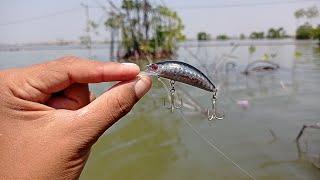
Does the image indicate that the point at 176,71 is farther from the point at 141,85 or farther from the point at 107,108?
the point at 107,108

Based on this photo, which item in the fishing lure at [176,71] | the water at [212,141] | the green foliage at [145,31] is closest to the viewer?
the fishing lure at [176,71]

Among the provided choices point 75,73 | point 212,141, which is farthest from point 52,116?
point 212,141

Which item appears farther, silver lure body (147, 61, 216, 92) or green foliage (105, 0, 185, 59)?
green foliage (105, 0, 185, 59)

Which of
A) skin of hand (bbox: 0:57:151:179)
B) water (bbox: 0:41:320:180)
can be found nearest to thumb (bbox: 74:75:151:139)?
skin of hand (bbox: 0:57:151:179)

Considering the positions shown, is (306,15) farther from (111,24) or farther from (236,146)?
(236,146)

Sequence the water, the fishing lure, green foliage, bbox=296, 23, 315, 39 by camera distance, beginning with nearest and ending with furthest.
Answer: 1. the fishing lure
2. the water
3. green foliage, bbox=296, 23, 315, 39

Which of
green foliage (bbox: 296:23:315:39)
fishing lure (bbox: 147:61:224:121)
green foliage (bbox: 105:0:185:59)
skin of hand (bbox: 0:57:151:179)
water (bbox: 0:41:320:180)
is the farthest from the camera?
green foliage (bbox: 296:23:315:39)

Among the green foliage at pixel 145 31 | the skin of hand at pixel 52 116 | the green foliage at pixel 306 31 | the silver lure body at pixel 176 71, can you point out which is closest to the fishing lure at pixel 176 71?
the silver lure body at pixel 176 71

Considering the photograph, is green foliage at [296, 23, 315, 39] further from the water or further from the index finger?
the index finger

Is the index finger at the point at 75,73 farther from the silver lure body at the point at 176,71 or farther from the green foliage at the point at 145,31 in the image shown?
the green foliage at the point at 145,31
